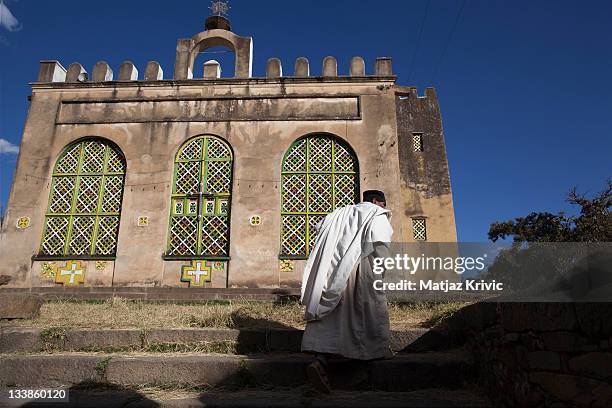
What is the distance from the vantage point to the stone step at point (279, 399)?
9.68 ft

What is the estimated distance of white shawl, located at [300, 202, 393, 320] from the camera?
364 cm

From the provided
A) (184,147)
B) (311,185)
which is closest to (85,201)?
(184,147)

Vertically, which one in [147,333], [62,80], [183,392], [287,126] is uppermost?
[62,80]

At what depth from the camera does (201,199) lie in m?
9.91

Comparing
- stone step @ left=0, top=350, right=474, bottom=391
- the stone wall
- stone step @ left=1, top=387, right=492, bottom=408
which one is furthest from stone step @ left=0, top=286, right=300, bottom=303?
the stone wall

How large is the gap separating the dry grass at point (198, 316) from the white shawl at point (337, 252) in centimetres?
117

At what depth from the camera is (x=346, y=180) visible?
33.1 ft

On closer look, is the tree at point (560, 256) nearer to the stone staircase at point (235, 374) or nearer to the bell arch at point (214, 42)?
the stone staircase at point (235, 374)

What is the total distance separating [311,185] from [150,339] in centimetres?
630

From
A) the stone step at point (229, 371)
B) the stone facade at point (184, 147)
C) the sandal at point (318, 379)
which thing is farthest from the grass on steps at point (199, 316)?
the stone facade at point (184, 147)

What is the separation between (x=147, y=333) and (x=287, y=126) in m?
6.97

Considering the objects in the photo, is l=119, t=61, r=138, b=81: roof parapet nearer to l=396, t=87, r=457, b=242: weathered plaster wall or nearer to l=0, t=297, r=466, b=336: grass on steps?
l=0, t=297, r=466, b=336: grass on steps

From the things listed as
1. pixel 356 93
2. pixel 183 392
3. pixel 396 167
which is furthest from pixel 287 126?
pixel 183 392

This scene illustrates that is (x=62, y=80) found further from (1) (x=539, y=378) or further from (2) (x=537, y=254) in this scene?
(2) (x=537, y=254)
